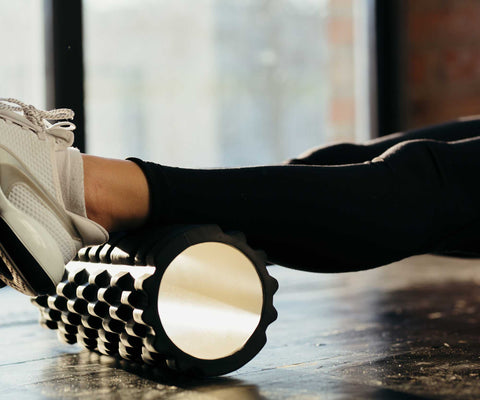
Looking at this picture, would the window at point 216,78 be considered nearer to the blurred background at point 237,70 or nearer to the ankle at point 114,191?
the blurred background at point 237,70

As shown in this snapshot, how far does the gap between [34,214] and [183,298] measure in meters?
0.23

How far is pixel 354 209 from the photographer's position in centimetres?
104

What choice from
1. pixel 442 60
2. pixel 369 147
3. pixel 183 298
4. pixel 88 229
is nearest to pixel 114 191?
pixel 88 229

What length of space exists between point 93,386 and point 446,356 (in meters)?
0.51

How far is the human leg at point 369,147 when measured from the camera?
1354mm

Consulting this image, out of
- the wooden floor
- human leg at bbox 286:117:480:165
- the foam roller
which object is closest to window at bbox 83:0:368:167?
the wooden floor

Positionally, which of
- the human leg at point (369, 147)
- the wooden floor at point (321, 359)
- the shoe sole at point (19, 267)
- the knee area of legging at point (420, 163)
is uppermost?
the knee area of legging at point (420, 163)

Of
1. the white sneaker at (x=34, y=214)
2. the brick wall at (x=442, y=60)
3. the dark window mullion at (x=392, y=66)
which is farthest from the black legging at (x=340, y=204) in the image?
the dark window mullion at (x=392, y=66)

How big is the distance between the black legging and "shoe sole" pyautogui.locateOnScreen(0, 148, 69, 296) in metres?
0.14

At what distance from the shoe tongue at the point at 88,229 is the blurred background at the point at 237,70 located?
1.47m

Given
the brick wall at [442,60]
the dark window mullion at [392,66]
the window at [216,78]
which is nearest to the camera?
A: the window at [216,78]

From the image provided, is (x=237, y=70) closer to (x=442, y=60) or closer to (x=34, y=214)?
(x=442, y=60)

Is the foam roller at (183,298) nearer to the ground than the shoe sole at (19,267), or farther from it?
nearer to the ground

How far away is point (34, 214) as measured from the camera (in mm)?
926
